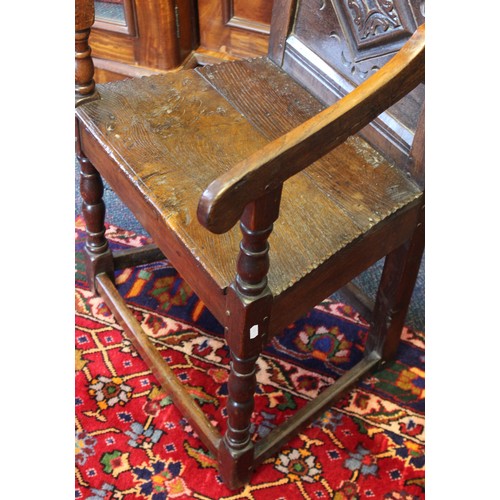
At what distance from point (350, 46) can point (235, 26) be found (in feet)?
2.33

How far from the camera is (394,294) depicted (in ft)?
4.67

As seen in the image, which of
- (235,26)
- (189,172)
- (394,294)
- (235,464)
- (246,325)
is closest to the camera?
(246,325)

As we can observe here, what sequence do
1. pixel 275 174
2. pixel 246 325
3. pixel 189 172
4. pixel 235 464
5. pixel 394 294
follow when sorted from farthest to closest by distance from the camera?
pixel 394 294
pixel 235 464
pixel 189 172
pixel 246 325
pixel 275 174

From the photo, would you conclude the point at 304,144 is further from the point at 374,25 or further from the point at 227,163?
the point at 374,25

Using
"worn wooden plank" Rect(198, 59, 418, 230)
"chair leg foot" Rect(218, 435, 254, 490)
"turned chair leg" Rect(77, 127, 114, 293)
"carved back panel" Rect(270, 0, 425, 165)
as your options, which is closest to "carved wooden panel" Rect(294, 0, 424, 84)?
"carved back panel" Rect(270, 0, 425, 165)

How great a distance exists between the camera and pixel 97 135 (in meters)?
1.30

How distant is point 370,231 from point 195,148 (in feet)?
1.22

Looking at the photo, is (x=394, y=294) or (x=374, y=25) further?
(x=394, y=294)

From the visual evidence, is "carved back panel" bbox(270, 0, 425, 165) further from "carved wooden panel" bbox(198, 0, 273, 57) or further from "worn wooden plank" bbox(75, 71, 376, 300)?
"carved wooden panel" bbox(198, 0, 273, 57)

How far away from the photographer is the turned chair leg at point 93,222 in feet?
4.95

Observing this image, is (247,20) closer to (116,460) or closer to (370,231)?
(370,231)

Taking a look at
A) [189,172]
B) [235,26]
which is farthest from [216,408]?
[235,26]

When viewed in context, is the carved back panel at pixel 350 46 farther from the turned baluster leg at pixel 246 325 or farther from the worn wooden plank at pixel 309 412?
the worn wooden plank at pixel 309 412

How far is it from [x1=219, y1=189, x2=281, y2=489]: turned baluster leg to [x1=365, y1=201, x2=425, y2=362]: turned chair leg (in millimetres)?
389
